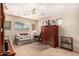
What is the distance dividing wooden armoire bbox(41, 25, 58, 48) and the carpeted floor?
0.10m

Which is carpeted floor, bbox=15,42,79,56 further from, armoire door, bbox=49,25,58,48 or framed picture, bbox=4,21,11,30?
framed picture, bbox=4,21,11,30

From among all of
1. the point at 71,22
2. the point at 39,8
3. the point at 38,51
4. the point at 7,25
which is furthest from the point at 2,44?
the point at 71,22

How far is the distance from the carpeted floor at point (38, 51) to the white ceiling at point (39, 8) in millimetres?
567

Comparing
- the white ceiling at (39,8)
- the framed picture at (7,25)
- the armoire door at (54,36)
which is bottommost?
the armoire door at (54,36)

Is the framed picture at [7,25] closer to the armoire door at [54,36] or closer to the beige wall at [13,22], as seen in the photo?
the beige wall at [13,22]

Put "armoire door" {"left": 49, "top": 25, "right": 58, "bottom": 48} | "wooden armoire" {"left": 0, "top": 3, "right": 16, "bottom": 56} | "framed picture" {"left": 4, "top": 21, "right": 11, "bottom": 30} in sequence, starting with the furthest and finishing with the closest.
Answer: "armoire door" {"left": 49, "top": 25, "right": 58, "bottom": 48}, "framed picture" {"left": 4, "top": 21, "right": 11, "bottom": 30}, "wooden armoire" {"left": 0, "top": 3, "right": 16, "bottom": 56}

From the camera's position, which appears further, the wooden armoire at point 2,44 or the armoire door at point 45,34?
the armoire door at point 45,34

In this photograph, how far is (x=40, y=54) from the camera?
92.4 inches

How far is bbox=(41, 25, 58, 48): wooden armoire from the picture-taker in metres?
2.36

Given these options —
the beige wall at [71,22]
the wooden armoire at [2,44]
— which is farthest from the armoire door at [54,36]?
the wooden armoire at [2,44]

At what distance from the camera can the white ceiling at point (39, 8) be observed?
229 centimetres

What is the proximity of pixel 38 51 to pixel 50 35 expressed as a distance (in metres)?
0.39

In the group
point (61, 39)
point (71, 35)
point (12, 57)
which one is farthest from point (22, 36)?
point (71, 35)

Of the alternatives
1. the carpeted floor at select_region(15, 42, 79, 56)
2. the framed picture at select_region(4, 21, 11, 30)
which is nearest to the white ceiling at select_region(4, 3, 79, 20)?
the framed picture at select_region(4, 21, 11, 30)
